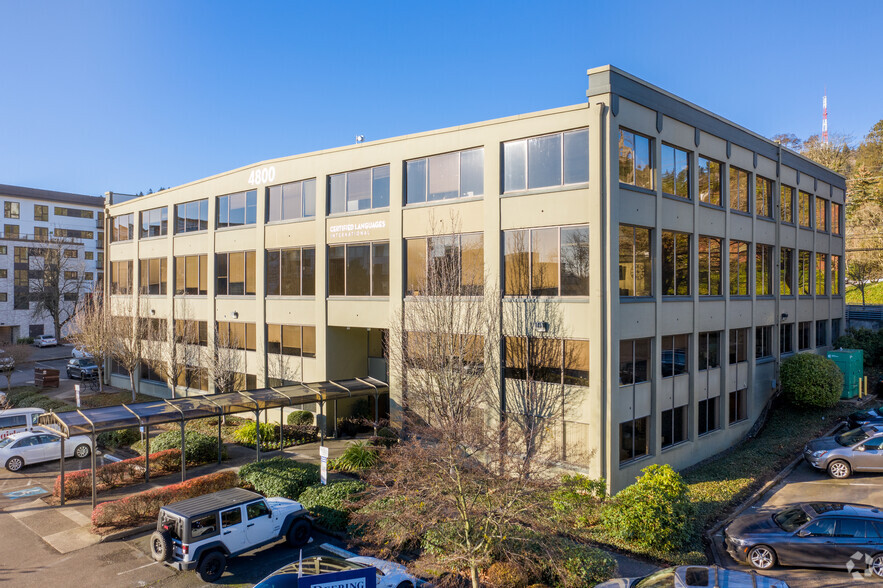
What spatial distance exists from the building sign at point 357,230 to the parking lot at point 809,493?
16.2 metres

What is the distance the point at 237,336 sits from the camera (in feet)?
99.5

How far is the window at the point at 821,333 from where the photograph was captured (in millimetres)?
33156

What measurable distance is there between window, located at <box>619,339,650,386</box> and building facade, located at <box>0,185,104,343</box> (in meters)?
65.9

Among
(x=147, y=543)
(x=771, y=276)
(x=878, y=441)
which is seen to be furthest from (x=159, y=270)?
(x=878, y=441)

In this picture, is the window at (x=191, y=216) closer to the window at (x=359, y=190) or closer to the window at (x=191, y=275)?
the window at (x=191, y=275)

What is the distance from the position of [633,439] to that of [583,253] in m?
6.49

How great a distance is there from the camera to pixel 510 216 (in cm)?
1991

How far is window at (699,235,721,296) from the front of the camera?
22.2 meters

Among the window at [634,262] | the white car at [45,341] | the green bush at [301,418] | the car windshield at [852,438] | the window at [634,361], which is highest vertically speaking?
the window at [634,262]

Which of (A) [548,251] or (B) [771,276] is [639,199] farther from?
(B) [771,276]

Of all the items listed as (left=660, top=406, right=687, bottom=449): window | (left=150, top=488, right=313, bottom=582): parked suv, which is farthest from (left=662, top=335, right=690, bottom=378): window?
(left=150, top=488, right=313, bottom=582): parked suv

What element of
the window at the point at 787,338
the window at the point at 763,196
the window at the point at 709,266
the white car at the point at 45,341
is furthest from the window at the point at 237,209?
the white car at the point at 45,341

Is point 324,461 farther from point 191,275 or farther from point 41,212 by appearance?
point 41,212

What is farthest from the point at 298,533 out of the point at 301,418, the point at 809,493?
the point at 809,493
